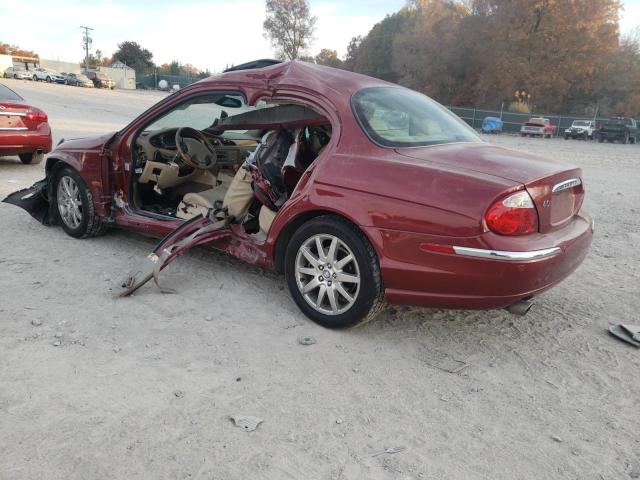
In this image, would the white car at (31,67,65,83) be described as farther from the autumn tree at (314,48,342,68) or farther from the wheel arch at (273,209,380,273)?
the wheel arch at (273,209,380,273)

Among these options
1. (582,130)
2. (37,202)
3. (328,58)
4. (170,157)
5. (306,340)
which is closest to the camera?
(306,340)

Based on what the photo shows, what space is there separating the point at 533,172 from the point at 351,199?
1077mm

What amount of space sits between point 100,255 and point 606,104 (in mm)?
51201

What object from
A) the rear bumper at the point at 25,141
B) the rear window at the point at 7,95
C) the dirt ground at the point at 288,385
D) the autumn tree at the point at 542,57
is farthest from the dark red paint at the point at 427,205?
the autumn tree at the point at 542,57

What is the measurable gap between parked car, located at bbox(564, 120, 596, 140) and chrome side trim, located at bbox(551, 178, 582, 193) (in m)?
34.8

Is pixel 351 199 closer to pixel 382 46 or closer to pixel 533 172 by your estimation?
pixel 533 172

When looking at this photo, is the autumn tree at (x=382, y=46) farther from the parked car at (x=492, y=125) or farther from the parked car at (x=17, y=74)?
the parked car at (x=17, y=74)

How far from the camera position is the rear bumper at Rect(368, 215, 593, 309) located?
2.95 meters

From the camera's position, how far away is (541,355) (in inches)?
133

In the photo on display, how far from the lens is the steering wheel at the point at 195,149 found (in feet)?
16.0

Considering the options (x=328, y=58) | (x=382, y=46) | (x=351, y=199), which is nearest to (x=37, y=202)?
(x=351, y=199)

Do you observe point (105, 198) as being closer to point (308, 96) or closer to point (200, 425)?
point (308, 96)

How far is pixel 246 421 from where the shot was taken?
8.55ft

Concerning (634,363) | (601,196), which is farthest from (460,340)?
(601,196)
